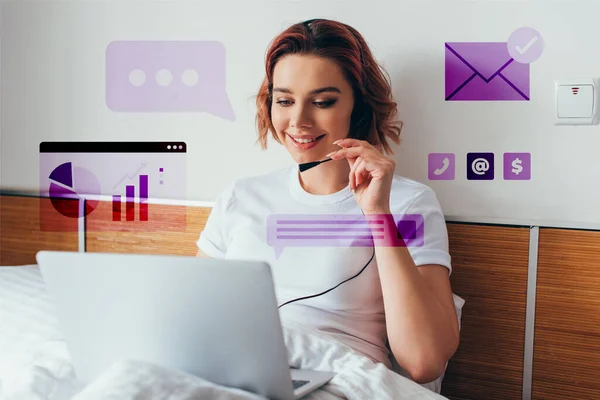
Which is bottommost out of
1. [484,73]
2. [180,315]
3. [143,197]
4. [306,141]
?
[180,315]

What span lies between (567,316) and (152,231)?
1.03m

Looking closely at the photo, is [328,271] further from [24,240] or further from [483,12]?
[24,240]

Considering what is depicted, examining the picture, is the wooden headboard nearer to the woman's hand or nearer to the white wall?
the white wall

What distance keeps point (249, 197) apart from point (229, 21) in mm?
478

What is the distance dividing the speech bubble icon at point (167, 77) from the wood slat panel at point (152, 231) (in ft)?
0.86

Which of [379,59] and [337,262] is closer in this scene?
[337,262]

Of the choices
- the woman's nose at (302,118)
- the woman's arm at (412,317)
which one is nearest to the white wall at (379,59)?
the woman's nose at (302,118)

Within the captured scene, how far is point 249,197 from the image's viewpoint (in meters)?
1.50

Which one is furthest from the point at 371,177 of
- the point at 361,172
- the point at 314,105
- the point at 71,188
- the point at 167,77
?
the point at 71,188

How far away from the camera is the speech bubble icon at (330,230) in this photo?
1.30m

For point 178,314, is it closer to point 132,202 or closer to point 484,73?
point 484,73

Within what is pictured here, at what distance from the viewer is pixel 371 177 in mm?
1251

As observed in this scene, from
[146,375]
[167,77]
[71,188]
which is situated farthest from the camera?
[71,188]

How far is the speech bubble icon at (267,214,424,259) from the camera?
1300 millimetres
